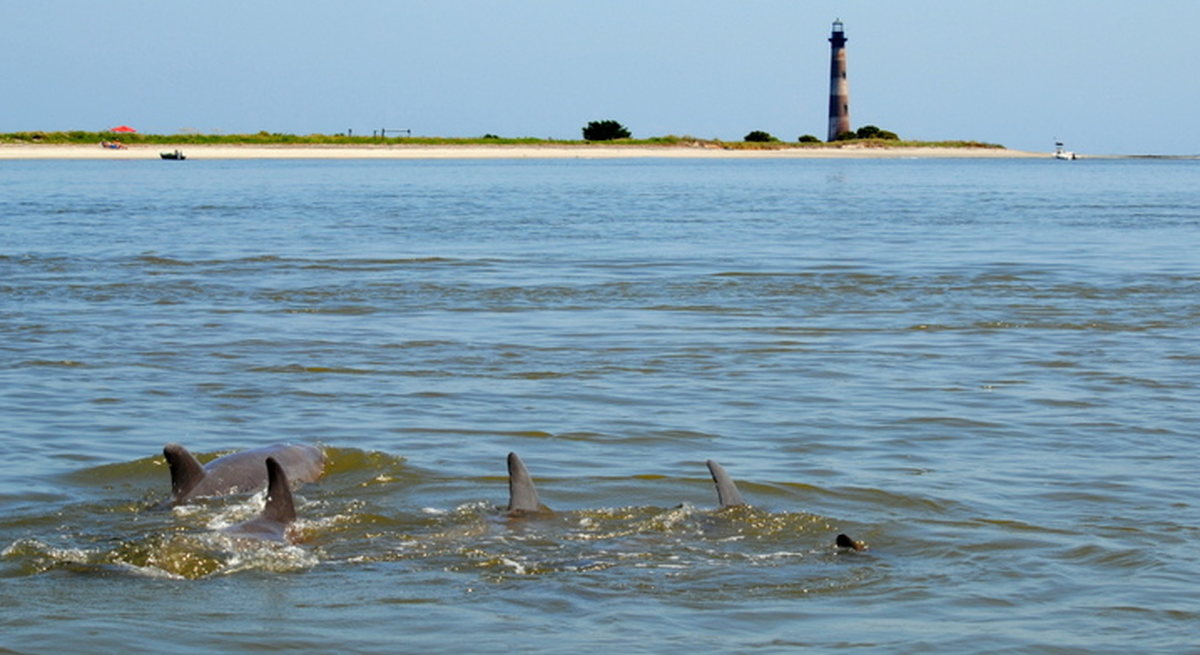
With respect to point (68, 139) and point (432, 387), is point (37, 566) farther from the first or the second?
point (68, 139)

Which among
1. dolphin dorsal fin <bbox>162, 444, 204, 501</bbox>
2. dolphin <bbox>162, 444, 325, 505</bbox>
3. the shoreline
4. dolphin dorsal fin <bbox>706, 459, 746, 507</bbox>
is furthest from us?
the shoreline

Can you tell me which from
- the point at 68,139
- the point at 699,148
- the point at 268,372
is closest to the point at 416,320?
the point at 268,372

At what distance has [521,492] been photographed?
8.17 meters

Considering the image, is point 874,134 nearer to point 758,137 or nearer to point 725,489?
point 758,137

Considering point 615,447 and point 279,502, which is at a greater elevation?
point 279,502

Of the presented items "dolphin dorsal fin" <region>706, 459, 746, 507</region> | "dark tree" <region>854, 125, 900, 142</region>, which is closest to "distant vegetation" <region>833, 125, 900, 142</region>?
"dark tree" <region>854, 125, 900, 142</region>

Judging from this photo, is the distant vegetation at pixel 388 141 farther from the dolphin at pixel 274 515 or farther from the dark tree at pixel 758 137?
the dolphin at pixel 274 515

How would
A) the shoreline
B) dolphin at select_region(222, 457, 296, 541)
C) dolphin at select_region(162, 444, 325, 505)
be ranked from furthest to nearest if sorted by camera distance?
the shoreline < dolphin at select_region(162, 444, 325, 505) < dolphin at select_region(222, 457, 296, 541)

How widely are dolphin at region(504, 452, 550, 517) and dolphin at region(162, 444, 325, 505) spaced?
1343 millimetres

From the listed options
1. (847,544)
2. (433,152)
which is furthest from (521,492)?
(433,152)

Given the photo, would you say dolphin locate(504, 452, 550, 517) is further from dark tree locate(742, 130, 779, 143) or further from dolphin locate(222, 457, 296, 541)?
dark tree locate(742, 130, 779, 143)

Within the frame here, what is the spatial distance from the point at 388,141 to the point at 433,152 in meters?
8.93

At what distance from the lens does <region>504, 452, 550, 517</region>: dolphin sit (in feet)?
26.5

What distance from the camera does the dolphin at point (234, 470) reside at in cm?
861
